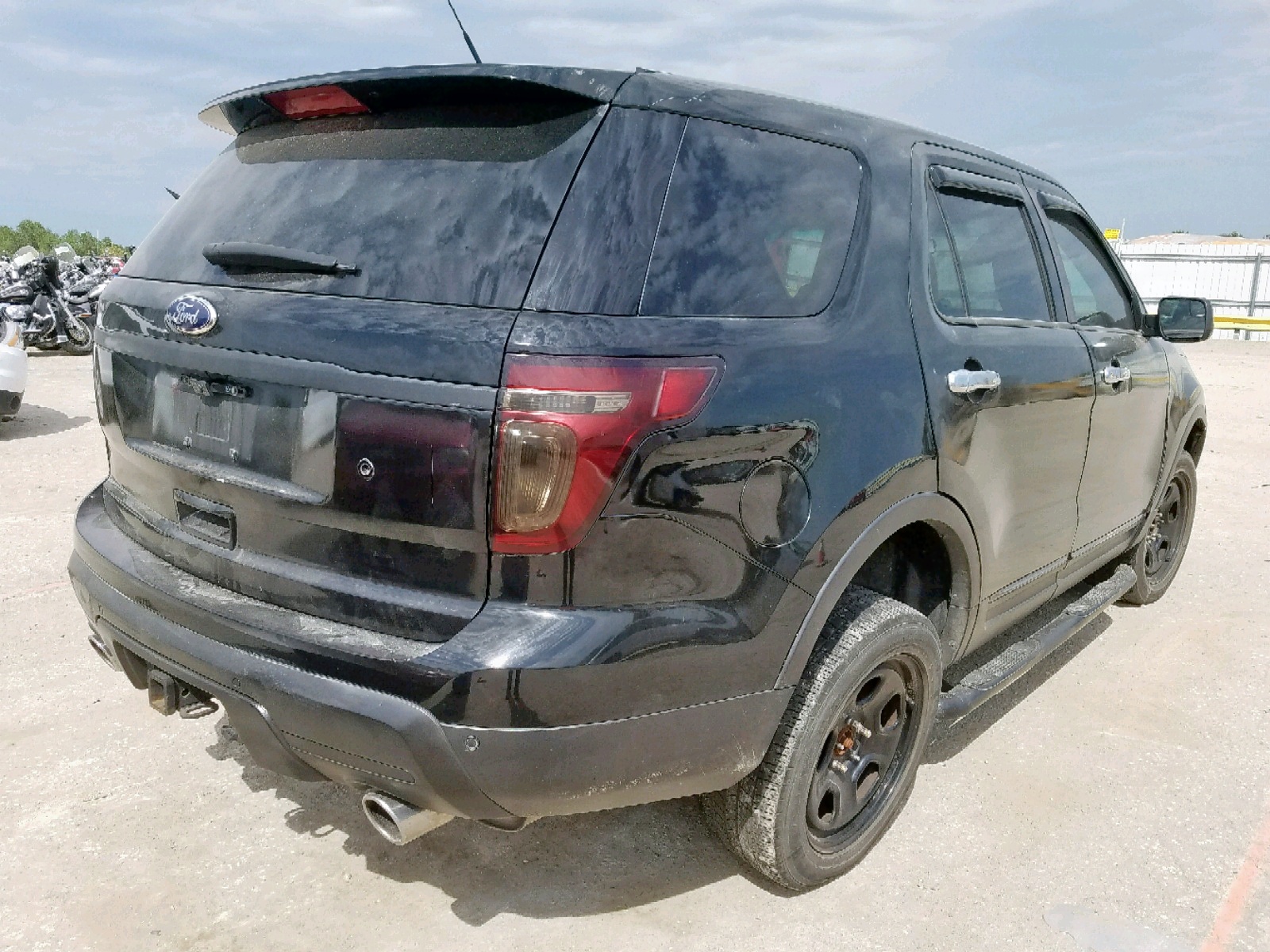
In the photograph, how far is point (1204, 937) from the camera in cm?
247

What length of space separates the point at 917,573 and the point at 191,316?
201 cm

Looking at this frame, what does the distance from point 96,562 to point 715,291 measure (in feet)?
5.35

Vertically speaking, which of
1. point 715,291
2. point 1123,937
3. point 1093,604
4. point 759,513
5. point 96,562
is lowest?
point 1123,937

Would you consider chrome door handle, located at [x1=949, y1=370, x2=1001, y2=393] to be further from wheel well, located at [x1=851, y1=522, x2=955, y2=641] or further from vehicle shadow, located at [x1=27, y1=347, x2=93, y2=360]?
vehicle shadow, located at [x1=27, y1=347, x2=93, y2=360]

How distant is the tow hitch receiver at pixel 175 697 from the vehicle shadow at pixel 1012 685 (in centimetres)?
213

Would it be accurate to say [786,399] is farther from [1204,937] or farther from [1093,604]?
[1093,604]

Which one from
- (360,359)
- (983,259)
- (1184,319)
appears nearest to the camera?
(360,359)

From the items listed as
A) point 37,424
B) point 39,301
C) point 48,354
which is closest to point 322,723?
point 37,424

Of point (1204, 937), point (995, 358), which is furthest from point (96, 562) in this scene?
point (1204, 937)

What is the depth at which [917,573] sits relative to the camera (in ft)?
9.66

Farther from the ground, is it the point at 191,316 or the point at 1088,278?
the point at 1088,278

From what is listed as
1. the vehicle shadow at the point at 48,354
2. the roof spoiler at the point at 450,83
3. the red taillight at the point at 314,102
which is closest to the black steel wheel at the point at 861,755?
the roof spoiler at the point at 450,83

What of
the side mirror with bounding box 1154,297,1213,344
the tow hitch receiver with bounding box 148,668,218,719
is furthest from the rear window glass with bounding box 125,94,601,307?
the side mirror with bounding box 1154,297,1213,344

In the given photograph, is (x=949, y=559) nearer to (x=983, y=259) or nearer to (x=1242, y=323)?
(x=983, y=259)
